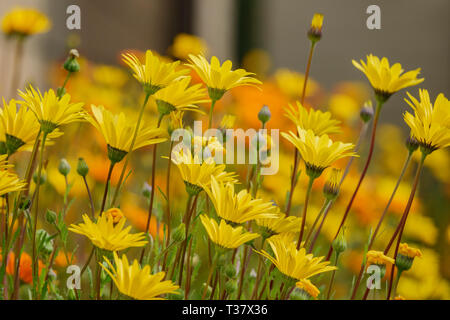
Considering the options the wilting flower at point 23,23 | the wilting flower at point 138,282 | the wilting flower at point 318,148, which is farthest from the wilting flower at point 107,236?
the wilting flower at point 23,23

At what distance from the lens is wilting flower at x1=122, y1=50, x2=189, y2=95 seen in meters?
0.31

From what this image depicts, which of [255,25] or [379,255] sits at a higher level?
[255,25]

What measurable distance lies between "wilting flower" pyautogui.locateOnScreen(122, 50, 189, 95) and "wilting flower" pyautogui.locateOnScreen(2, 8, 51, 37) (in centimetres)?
40

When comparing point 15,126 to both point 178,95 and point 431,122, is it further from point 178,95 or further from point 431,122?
point 431,122

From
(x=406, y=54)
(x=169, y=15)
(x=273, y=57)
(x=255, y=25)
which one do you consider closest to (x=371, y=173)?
(x=406, y=54)

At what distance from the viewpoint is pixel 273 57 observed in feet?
6.86

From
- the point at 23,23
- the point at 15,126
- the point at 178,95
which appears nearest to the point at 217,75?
the point at 178,95

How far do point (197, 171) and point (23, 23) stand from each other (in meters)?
0.47

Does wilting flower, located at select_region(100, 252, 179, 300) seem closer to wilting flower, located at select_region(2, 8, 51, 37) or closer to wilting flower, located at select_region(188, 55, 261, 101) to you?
wilting flower, located at select_region(188, 55, 261, 101)

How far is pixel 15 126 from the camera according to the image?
1.05 ft
